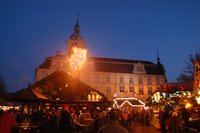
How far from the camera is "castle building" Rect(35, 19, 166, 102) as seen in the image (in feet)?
179

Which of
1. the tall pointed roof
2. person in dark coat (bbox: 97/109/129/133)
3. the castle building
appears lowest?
person in dark coat (bbox: 97/109/129/133)

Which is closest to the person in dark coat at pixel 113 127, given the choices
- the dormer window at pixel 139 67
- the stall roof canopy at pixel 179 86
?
the stall roof canopy at pixel 179 86

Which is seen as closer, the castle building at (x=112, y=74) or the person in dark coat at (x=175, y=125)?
the person in dark coat at (x=175, y=125)

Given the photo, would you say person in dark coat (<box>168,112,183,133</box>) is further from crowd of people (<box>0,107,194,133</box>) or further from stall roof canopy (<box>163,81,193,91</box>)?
stall roof canopy (<box>163,81,193,91</box>)

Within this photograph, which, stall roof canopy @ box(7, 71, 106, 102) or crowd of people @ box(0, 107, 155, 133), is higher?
stall roof canopy @ box(7, 71, 106, 102)

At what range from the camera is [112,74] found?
57438 millimetres

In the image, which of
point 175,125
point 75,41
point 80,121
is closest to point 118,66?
point 75,41

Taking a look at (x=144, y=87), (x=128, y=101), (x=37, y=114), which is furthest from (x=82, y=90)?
(x=144, y=87)

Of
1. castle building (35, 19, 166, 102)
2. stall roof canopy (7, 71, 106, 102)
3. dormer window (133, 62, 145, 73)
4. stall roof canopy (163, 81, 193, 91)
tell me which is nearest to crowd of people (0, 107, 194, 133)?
stall roof canopy (163, 81, 193, 91)

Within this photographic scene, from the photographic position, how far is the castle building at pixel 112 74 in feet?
179

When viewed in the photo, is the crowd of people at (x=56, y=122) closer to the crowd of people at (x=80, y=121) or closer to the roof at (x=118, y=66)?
the crowd of people at (x=80, y=121)

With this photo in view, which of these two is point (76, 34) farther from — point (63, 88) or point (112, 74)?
point (63, 88)

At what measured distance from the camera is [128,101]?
1693 inches

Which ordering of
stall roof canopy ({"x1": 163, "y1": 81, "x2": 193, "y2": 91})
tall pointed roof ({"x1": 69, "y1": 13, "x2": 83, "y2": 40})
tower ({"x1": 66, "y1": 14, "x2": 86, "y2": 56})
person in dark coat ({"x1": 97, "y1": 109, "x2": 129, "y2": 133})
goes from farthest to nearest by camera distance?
tall pointed roof ({"x1": 69, "y1": 13, "x2": 83, "y2": 40}) < tower ({"x1": 66, "y1": 14, "x2": 86, "y2": 56}) < stall roof canopy ({"x1": 163, "y1": 81, "x2": 193, "y2": 91}) < person in dark coat ({"x1": 97, "y1": 109, "x2": 129, "y2": 133})
